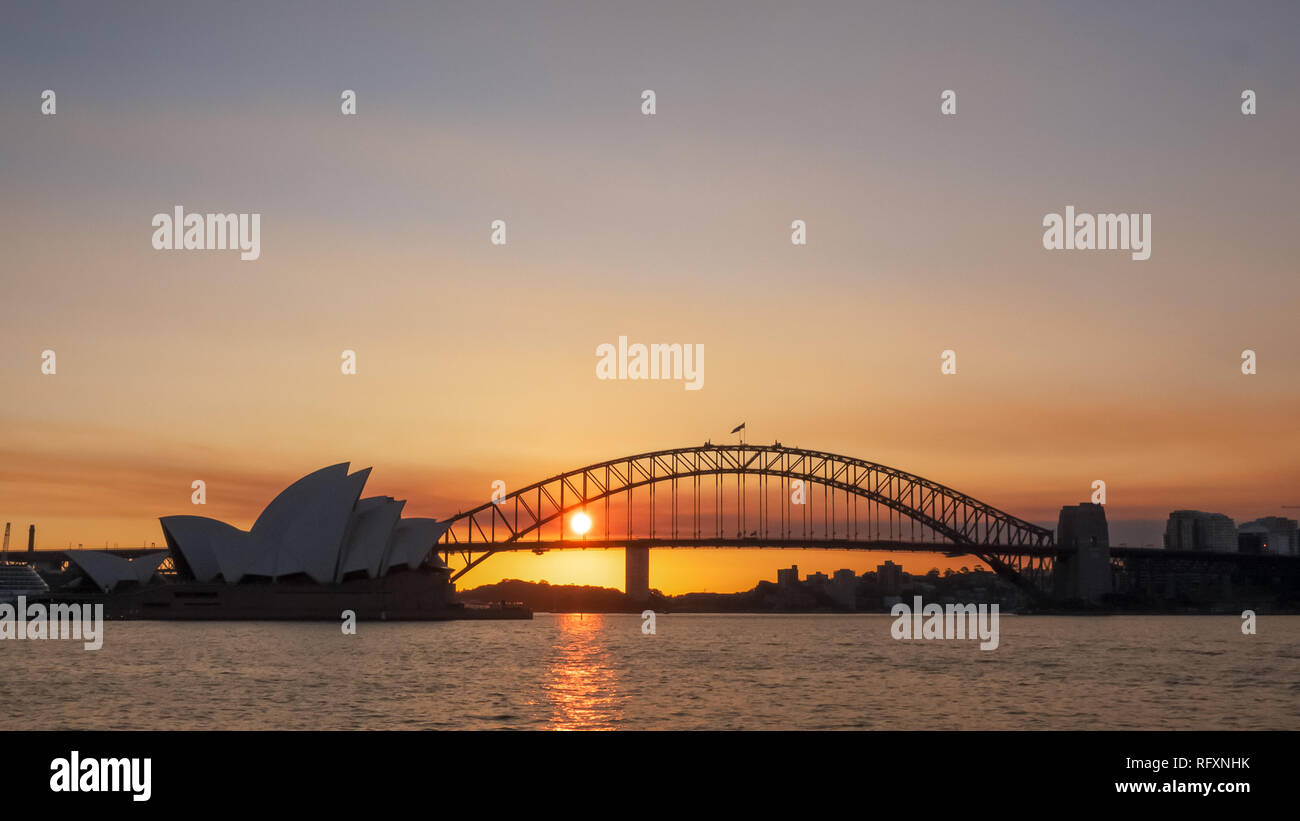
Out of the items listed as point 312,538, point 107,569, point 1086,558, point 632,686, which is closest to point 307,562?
point 312,538

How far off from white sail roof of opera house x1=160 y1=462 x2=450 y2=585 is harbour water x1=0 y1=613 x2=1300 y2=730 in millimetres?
28520

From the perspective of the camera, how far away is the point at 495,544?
117000mm

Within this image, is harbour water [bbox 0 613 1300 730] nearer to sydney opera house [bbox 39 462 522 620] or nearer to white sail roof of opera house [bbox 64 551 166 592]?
sydney opera house [bbox 39 462 522 620]

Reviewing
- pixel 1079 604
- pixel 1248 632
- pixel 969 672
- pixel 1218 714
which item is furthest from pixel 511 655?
pixel 1079 604

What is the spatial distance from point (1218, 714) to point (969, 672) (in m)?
13.1

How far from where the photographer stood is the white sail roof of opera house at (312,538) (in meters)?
89.7

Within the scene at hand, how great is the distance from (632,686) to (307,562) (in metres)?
62.1

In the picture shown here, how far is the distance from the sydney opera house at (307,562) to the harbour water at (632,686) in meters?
29.9

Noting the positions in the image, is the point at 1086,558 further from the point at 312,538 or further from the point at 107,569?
the point at 107,569

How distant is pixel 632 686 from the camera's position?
35.5m

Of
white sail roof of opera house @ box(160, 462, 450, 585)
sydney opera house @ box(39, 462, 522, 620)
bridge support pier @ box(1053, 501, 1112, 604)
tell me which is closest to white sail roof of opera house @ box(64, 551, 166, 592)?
sydney opera house @ box(39, 462, 522, 620)

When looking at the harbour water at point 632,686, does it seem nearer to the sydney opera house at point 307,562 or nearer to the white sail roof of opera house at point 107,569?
the sydney opera house at point 307,562
